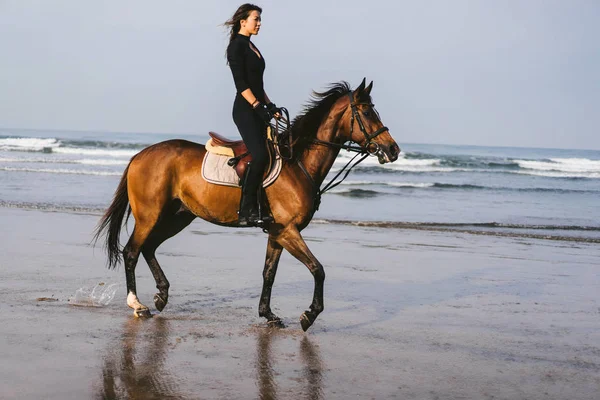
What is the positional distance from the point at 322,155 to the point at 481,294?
311cm

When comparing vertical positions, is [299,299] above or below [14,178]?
above

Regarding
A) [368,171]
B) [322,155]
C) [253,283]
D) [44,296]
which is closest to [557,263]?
[253,283]

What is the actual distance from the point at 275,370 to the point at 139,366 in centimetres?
96

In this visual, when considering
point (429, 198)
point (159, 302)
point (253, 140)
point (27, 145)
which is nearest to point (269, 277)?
point (159, 302)

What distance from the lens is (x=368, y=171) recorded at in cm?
4131

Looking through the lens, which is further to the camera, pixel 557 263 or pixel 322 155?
pixel 557 263

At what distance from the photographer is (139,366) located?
520cm

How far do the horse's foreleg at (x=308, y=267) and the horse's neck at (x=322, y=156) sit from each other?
0.59m

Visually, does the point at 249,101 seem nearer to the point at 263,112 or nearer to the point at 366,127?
the point at 263,112

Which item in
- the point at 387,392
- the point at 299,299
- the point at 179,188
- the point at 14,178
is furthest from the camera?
the point at 14,178

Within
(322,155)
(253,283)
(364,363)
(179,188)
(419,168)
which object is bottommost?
(419,168)

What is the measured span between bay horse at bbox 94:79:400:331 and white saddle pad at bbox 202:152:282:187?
0.21ft

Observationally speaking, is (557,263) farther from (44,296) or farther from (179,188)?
(44,296)

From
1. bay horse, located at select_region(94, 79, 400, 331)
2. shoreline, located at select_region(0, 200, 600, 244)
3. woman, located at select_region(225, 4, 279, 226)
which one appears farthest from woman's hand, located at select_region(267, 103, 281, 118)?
shoreline, located at select_region(0, 200, 600, 244)
